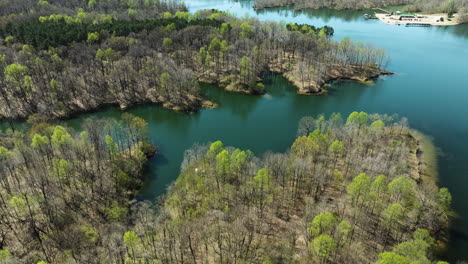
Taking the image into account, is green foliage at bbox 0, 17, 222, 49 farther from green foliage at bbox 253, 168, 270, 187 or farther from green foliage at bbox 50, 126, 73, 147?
green foliage at bbox 253, 168, 270, 187

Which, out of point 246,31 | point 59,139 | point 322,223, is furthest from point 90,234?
point 246,31

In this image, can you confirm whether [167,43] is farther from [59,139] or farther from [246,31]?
[59,139]

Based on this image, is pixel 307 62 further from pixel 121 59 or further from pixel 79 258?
pixel 79 258

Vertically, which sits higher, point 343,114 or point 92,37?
point 92,37

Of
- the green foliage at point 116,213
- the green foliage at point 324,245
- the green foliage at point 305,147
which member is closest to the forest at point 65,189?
the green foliage at point 116,213

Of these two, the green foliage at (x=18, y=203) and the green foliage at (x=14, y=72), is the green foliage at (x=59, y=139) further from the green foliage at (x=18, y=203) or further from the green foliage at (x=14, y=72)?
the green foliage at (x=14, y=72)

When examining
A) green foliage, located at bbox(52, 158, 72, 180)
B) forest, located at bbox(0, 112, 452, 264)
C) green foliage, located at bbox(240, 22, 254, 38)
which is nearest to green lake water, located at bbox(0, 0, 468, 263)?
forest, located at bbox(0, 112, 452, 264)

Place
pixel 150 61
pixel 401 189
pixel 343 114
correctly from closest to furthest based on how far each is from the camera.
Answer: pixel 401 189, pixel 343 114, pixel 150 61
